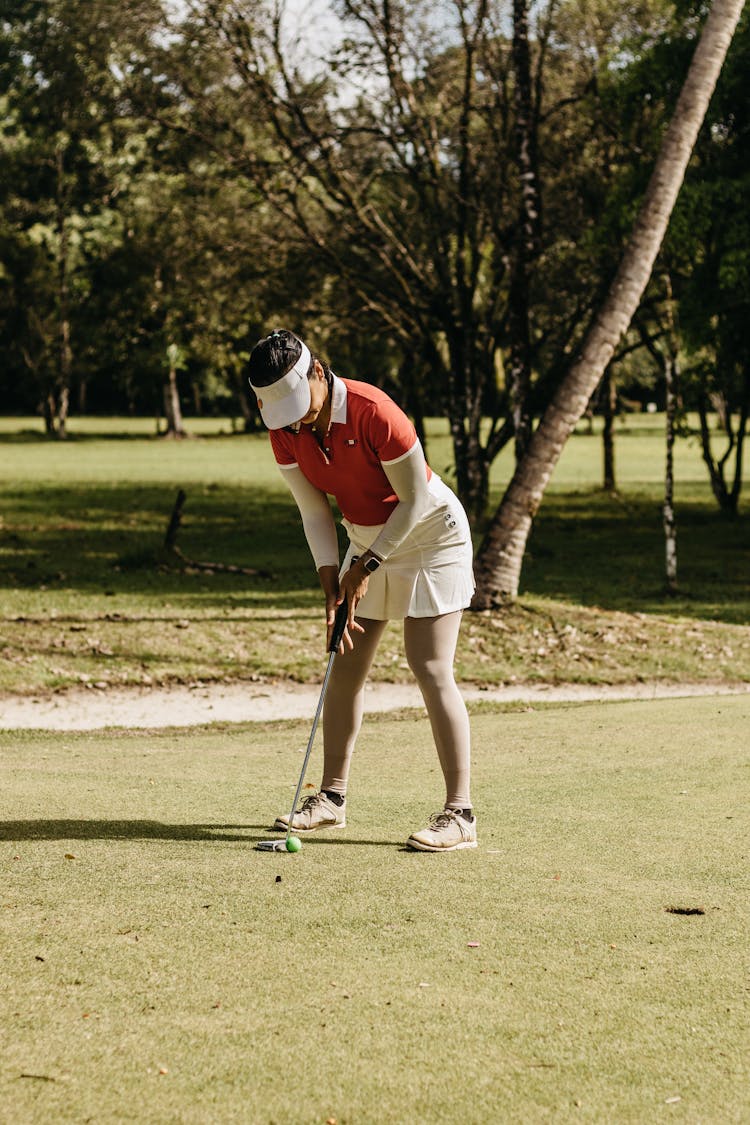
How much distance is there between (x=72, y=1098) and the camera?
→ 3.34m

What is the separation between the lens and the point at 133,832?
5.90 meters

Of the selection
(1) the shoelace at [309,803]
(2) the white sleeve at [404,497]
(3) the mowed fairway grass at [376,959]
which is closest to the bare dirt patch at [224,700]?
(3) the mowed fairway grass at [376,959]

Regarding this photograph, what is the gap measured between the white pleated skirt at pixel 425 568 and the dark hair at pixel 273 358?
86cm

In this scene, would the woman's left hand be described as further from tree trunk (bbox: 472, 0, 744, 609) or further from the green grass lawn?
tree trunk (bbox: 472, 0, 744, 609)

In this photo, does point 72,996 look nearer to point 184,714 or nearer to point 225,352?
point 184,714

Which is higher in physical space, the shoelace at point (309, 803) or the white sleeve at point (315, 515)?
the white sleeve at point (315, 515)

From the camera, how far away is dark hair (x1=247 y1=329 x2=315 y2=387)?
507cm

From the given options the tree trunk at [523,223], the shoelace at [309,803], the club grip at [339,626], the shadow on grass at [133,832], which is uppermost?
the tree trunk at [523,223]

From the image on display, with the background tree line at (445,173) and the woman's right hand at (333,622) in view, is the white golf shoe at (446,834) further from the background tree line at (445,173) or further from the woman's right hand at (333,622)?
Answer: the background tree line at (445,173)

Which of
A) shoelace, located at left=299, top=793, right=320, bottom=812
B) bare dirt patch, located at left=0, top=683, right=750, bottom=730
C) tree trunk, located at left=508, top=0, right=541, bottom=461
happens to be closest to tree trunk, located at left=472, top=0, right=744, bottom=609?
bare dirt patch, located at left=0, top=683, right=750, bottom=730

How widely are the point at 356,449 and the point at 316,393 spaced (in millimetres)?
317

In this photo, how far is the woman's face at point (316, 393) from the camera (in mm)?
5250

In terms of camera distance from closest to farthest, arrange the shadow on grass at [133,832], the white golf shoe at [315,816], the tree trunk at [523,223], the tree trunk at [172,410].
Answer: the shadow on grass at [133,832] < the white golf shoe at [315,816] < the tree trunk at [523,223] < the tree trunk at [172,410]

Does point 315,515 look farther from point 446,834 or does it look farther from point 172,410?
point 172,410
